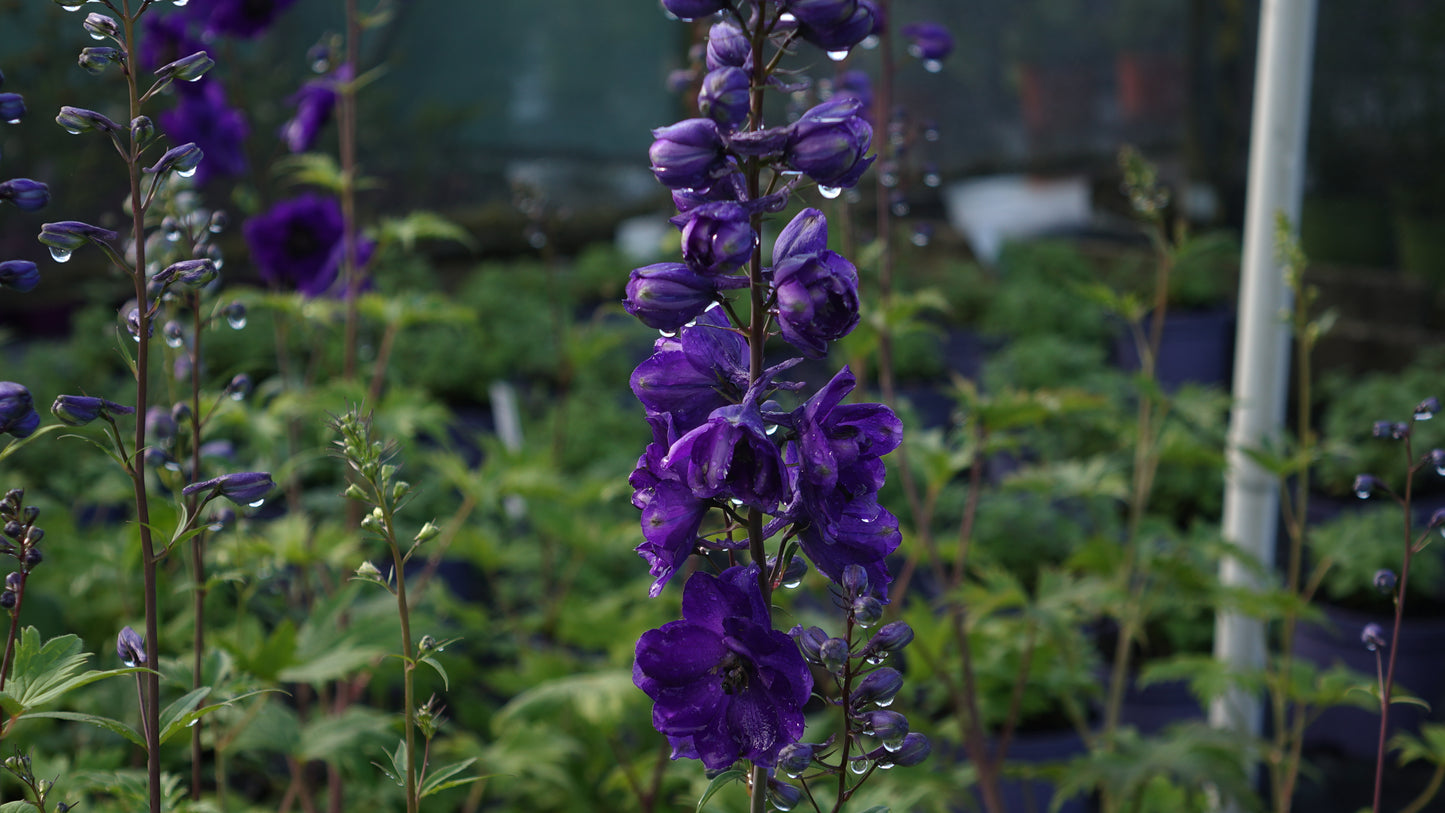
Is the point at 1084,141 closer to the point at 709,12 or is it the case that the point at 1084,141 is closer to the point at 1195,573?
the point at 1195,573

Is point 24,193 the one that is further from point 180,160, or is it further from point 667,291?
point 667,291

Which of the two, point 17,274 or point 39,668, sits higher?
point 17,274

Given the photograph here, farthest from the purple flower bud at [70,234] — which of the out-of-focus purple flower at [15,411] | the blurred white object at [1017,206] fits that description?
the blurred white object at [1017,206]

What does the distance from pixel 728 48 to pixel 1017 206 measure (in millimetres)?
7114

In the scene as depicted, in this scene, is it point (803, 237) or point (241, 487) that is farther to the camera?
point (241, 487)

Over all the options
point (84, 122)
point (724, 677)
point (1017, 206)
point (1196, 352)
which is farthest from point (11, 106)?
point (1017, 206)

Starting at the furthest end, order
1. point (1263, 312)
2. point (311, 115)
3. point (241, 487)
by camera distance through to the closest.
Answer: point (311, 115) → point (1263, 312) → point (241, 487)

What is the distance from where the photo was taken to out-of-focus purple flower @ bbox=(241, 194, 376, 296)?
2412 millimetres

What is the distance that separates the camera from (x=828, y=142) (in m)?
0.82

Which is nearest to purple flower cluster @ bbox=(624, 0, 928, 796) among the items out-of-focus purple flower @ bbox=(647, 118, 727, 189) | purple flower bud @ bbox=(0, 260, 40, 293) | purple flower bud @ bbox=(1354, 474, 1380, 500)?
out-of-focus purple flower @ bbox=(647, 118, 727, 189)

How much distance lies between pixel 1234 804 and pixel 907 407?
3.09ft

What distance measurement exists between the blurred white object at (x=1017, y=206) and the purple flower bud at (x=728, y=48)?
5986 millimetres

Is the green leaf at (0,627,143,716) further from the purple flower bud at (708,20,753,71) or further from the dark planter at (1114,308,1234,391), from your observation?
the dark planter at (1114,308,1234,391)

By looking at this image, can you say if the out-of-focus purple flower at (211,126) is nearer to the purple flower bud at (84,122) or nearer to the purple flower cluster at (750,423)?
the purple flower bud at (84,122)
